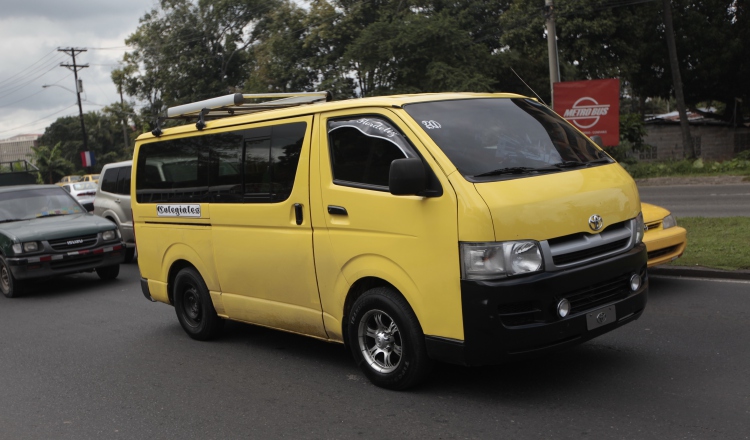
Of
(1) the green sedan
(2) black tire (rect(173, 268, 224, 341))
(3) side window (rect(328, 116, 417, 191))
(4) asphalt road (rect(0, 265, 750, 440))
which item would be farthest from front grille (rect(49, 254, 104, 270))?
(3) side window (rect(328, 116, 417, 191))

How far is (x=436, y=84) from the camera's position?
104 feet

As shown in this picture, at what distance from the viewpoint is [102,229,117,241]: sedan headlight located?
12.5 m

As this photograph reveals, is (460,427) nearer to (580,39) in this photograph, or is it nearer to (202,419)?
(202,419)

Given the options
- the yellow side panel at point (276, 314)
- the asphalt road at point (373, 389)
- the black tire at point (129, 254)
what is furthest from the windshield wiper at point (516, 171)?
the black tire at point (129, 254)

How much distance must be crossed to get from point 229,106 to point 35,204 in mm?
7098

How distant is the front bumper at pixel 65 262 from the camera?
11680 mm

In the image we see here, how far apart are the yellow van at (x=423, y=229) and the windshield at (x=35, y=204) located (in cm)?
722

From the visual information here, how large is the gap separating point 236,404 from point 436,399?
1482 millimetres

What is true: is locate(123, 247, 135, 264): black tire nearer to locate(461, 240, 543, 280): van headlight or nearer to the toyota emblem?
locate(461, 240, 543, 280): van headlight

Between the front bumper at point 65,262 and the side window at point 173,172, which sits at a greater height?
the side window at point 173,172

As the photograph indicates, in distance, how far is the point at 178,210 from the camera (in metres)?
7.66

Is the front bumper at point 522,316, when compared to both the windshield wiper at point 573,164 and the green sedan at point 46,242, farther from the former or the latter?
the green sedan at point 46,242

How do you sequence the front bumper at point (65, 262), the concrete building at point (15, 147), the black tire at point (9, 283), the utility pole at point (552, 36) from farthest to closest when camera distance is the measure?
the concrete building at point (15, 147), the utility pole at point (552, 36), the black tire at point (9, 283), the front bumper at point (65, 262)

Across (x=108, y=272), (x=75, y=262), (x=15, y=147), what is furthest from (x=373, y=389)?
(x=15, y=147)
